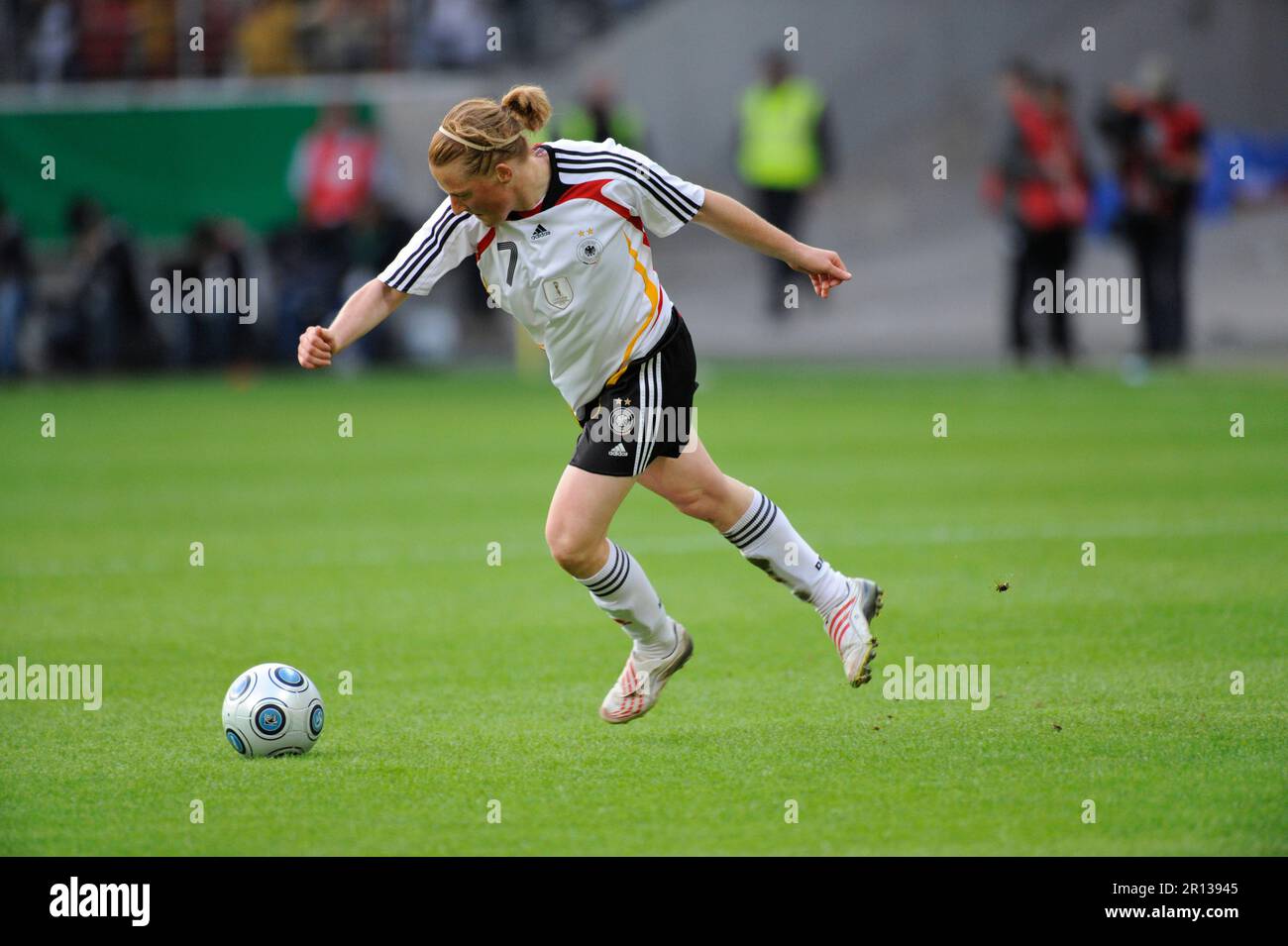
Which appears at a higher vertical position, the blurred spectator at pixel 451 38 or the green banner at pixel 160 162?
the blurred spectator at pixel 451 38

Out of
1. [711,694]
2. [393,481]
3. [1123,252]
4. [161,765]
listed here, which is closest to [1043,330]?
[1123,252]

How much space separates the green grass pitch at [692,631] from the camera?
5.21 meters

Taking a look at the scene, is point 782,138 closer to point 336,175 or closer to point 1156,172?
point 1156,172

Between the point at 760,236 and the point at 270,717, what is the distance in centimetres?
229

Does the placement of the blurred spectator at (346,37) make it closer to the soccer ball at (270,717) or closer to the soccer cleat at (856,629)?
the soccer cleat at (856,629)

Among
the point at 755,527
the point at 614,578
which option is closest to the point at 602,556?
the point at 614,578

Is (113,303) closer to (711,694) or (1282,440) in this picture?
(1282,440)

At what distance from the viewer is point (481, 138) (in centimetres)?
573

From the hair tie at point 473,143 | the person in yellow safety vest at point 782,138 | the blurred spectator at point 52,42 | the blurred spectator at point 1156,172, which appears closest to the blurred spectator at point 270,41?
the blurred spectator at point 52,42

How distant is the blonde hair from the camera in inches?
226

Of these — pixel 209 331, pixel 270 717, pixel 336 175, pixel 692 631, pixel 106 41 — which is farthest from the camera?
pixel 106 41

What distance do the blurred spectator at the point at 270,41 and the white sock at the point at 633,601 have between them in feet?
67.5

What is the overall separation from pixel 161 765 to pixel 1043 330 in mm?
16333

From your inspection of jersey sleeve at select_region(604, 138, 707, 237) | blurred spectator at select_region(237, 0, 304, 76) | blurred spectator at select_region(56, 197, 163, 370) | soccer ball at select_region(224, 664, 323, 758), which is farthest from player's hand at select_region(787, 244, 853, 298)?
blurred spectator at select_region(237, 0, 304, 76)
